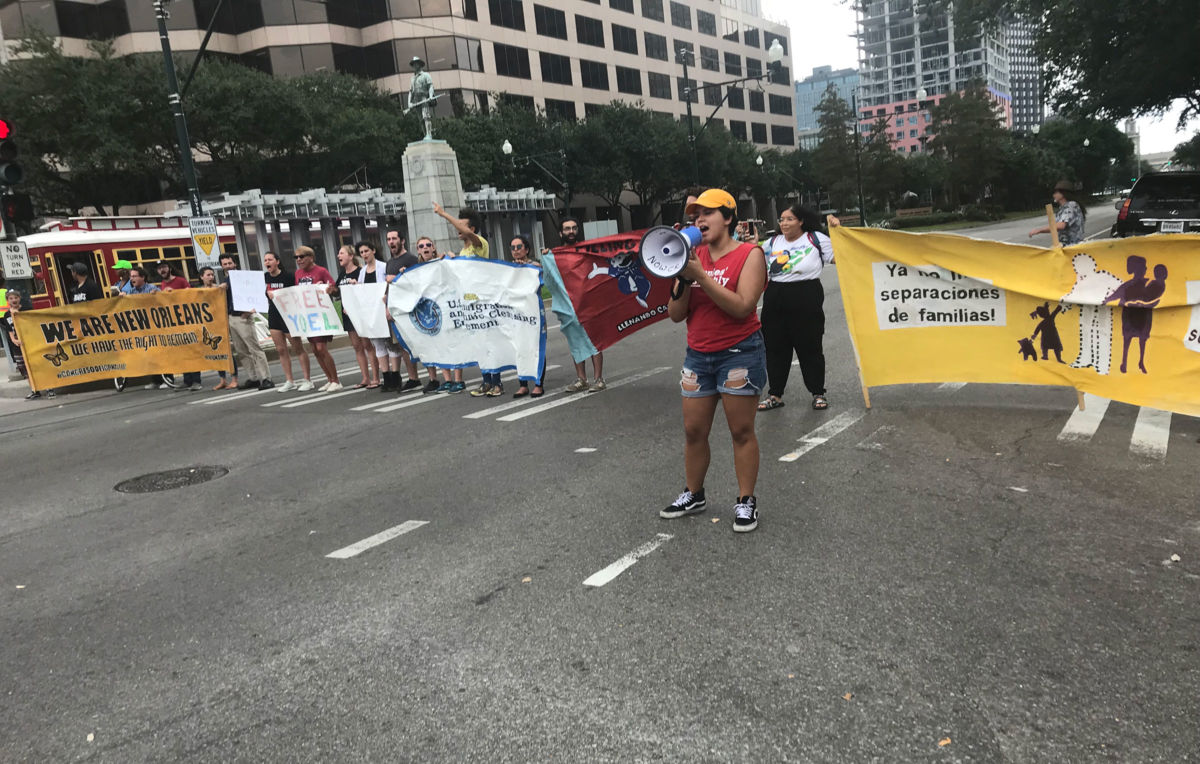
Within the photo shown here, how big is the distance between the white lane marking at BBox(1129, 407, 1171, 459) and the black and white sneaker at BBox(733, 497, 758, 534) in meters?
2.89

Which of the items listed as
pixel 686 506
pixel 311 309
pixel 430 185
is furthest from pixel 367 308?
pixel 430 185

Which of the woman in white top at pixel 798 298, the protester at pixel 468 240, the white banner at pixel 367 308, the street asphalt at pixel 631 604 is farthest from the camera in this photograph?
the white banner at pixel 367 308

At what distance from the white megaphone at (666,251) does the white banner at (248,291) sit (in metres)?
9.28

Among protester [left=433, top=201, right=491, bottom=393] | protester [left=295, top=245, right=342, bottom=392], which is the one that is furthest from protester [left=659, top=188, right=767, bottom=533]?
protester [left=295, top=245, right=342, bottom=392]

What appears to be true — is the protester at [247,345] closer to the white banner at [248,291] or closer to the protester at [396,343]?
the white banner at [248,291]

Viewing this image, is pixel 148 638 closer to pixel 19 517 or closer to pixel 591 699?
pixel 591 699

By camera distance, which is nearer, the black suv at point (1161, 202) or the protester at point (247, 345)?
the protester at point (247, 345)

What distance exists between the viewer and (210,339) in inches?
494

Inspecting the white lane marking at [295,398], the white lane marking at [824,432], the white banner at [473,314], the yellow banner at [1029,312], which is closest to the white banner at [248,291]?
the white lane marking at [295,398]

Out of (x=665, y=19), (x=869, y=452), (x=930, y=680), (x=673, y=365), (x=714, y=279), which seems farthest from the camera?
(x=665, y=19)

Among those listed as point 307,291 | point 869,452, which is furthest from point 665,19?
point 869,452

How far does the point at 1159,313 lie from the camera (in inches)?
247

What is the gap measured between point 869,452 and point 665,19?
7686 cm

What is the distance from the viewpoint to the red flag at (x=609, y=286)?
30.2 ft
